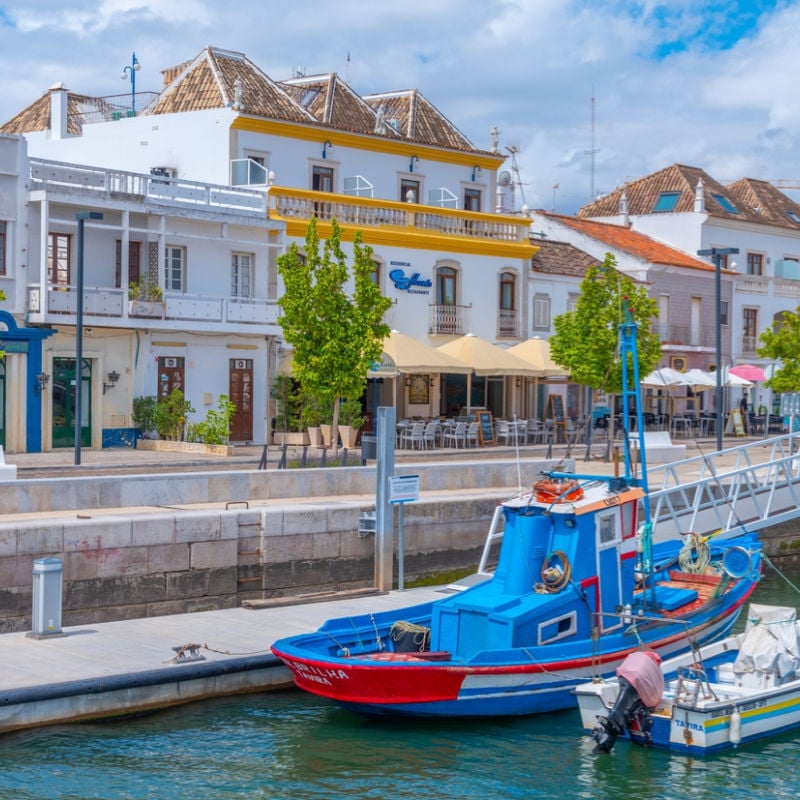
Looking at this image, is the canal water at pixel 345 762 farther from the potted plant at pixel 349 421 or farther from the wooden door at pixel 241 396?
the wooden door at pixel 241 396

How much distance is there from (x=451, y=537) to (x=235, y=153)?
1775 centimetres

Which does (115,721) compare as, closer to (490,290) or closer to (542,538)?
(542,538)

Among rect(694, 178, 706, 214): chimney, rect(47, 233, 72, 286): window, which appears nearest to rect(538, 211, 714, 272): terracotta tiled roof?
rect(694, 178, 706, 214): chimney

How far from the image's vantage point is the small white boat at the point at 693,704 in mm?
14539

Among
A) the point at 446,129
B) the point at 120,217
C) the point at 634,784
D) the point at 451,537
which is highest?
the point at 446,129

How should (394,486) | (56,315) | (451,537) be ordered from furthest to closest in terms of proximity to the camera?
(56,315) → (451,537) → (394,486)

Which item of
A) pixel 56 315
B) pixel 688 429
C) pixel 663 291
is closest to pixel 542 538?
pixel 56 315

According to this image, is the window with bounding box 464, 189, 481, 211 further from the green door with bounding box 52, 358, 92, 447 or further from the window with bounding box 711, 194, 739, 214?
the green door with bounding box 52, 358, 92, 447

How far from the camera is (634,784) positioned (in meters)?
13.9

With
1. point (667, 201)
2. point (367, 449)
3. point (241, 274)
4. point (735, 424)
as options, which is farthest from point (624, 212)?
point (367, 449)

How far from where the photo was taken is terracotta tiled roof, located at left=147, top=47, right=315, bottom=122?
38281mm

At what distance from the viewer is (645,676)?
1448cm

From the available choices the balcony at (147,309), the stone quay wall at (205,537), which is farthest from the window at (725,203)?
the stone quay wall at (205,537)

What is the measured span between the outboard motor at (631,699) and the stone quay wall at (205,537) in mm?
6731
